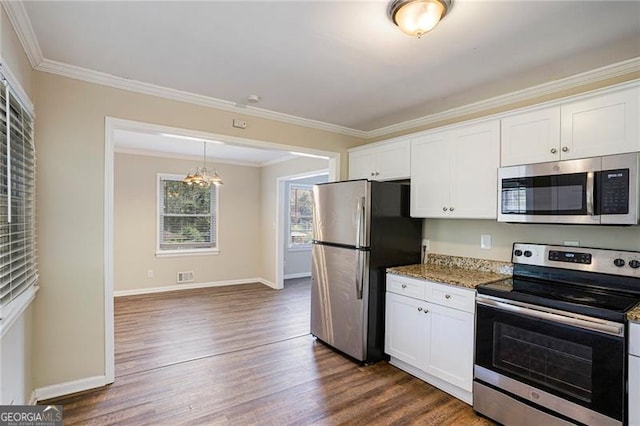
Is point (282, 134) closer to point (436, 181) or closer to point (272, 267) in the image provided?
point (436, 181)

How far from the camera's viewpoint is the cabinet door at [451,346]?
2.46 metres

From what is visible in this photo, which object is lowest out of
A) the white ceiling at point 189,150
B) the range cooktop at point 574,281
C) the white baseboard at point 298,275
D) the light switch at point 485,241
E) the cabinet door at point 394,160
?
the white baseboard at point 298,275

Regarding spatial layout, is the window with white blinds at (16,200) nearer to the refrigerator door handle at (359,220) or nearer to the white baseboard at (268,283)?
the refrigerator door handle at (359,220)

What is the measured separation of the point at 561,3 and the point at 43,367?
407 cm

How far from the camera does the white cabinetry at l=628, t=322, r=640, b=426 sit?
1.70 m

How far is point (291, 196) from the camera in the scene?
24.2 ft

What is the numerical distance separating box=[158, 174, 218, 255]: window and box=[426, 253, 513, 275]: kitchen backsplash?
4450mm

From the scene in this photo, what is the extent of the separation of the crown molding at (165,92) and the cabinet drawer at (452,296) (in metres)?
2.24

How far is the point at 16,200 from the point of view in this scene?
199 centimetres

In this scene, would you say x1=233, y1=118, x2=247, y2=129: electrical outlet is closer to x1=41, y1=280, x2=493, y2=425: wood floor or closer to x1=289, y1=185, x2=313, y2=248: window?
x1=41, y1=280, x2=493, y2=425: wood floor

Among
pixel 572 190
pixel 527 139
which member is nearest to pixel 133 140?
pixel 527 139

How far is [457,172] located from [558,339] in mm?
1454

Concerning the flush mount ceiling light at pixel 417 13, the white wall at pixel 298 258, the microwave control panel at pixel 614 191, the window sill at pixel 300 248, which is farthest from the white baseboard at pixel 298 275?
the flush mount ceiling light at pixel 417 13

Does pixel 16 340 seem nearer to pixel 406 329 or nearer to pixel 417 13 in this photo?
pixel 406 329
